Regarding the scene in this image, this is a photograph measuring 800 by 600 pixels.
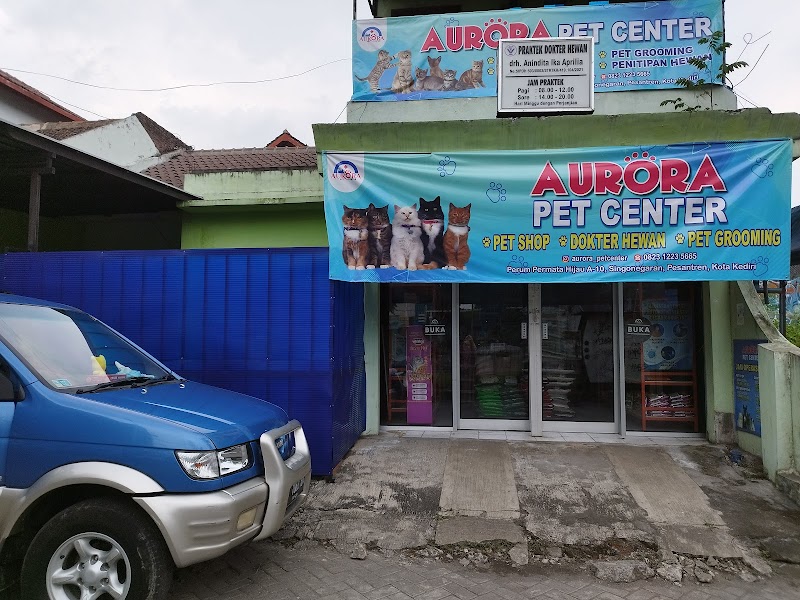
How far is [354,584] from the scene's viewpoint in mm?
3711

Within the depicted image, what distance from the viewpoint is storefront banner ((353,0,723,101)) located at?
7.04m

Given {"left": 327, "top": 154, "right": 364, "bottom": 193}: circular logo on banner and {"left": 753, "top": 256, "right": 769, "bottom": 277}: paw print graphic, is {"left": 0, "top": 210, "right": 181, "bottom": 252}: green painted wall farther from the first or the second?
{"left": 753, "top": 256, "right": 769, "bottom": 277}: paw print graphic

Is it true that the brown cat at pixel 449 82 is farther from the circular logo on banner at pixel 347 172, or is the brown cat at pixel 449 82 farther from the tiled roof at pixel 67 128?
the tiled roof at pixel 67 128

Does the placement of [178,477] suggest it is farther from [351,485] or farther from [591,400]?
[591,400]

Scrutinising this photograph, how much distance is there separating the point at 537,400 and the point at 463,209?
9.51 feet

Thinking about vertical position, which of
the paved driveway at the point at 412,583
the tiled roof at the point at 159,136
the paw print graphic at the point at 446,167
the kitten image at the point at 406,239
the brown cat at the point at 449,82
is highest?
the tiled roof at the point at 159,136

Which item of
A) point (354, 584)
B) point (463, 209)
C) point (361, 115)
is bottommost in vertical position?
point (354, 584)

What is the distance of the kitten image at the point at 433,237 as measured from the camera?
5.86m

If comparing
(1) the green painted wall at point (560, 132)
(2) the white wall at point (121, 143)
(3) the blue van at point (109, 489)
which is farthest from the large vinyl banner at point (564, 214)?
(2) the white wall at point (121, 143)

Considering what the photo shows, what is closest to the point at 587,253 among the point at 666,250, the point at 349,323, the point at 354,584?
the point at 666,250

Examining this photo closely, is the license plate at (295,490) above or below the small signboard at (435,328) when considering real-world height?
below

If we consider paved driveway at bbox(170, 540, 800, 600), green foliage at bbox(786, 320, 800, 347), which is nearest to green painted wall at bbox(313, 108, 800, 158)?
green foliage at bbox(786, 320, 800, 347)

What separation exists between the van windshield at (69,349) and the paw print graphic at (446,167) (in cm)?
352

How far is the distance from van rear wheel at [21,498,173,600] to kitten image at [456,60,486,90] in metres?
6.52
